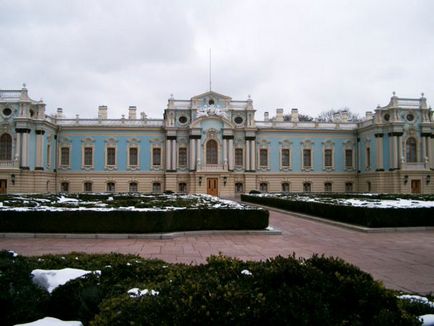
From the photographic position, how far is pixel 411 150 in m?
39.2

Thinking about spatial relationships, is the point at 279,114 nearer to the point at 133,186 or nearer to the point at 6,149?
the point at 133,186

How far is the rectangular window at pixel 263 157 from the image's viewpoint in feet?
139

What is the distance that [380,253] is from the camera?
952cm

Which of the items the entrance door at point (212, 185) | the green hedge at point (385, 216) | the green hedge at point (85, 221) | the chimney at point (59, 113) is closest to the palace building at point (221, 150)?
the entrance door at point (212, 185)

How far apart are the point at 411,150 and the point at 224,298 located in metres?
40.9

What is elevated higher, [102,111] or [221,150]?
[102,111]

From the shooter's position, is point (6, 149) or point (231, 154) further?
point (231, 154)

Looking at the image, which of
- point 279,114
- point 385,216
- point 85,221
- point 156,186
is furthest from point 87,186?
point 385,216

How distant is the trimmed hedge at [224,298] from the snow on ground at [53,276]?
141 mm

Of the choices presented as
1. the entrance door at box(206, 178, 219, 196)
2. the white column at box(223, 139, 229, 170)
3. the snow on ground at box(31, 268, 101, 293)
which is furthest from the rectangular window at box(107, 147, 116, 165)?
the snow on ground at box(31, 268, 101, 293)

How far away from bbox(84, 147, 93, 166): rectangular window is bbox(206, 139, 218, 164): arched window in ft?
39.6

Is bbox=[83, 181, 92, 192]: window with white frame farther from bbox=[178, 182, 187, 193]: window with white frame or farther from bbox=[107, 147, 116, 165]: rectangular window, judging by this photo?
bbox=[178, 182, 187, 193]: window with white frame

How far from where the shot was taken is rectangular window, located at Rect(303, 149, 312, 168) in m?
43.0

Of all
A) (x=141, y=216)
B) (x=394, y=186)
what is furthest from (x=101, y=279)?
(x=394, y=186)
